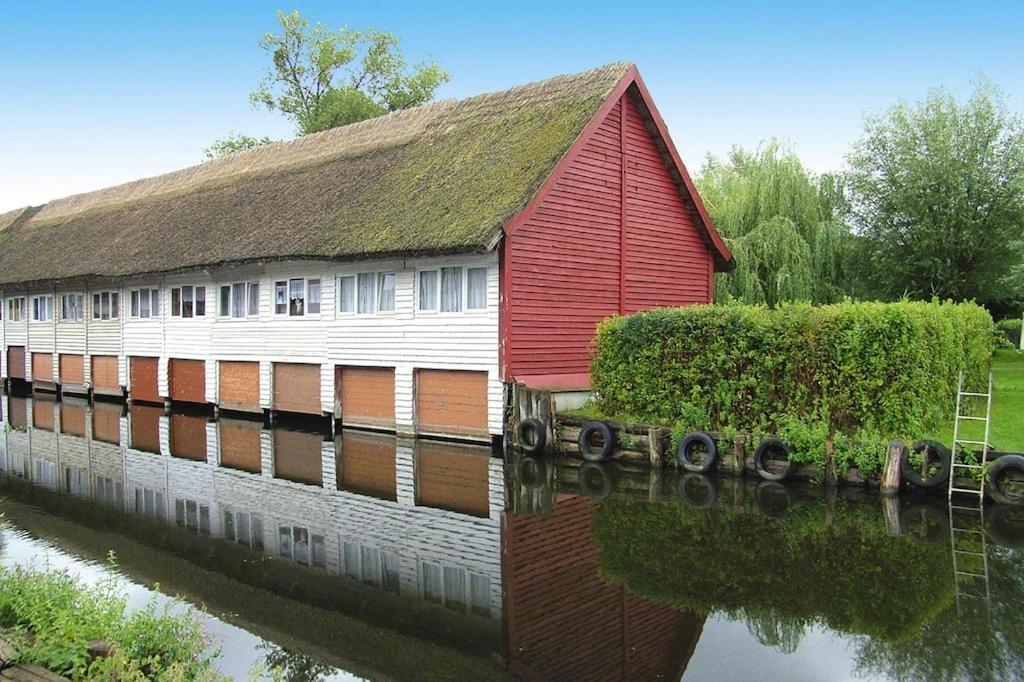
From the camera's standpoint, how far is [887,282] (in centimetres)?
3322

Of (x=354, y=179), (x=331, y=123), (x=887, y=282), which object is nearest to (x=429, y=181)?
(x=354, y=179)

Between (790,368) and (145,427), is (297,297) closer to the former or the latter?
(145,427)

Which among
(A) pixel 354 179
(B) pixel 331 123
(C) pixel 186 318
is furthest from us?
(B) pixel 331 123

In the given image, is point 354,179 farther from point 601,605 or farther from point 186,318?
point 601,605

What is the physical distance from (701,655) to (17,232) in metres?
46.9

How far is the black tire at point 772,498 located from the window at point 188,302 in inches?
809

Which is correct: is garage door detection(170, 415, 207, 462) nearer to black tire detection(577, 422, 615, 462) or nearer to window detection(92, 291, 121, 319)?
window detection(92, 291, 121, 319)

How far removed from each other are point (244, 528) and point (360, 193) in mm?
13975

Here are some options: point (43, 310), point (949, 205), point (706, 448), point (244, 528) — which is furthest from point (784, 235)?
point (43, 310)

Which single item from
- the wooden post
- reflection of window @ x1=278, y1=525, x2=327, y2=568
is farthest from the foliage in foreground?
the wooden post

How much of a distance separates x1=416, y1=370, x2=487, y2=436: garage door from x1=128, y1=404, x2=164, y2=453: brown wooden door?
6449mm

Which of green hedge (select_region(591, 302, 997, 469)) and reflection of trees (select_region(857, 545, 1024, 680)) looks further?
green hedge (select_region(591, 302, 997, 469))

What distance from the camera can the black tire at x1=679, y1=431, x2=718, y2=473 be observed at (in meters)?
16.1

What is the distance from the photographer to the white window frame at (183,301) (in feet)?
95.4
